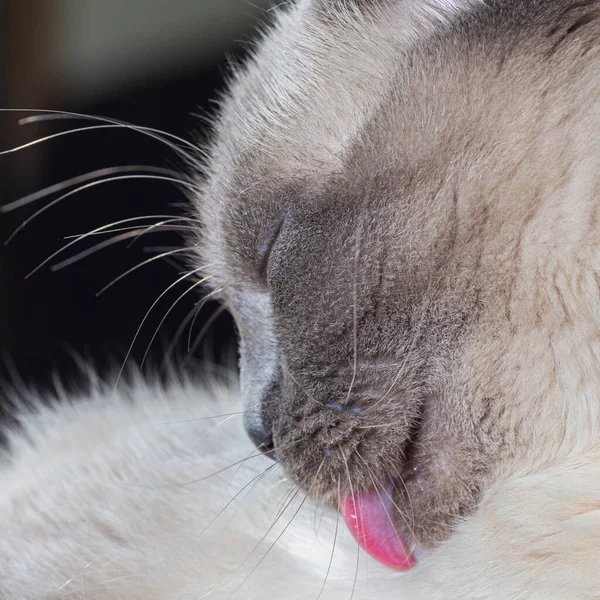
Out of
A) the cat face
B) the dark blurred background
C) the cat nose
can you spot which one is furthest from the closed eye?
the dark blurred background

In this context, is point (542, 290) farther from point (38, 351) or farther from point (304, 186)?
point (38, 351)

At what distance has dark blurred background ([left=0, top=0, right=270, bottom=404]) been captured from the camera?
147cm

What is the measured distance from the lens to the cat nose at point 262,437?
783 millimetres

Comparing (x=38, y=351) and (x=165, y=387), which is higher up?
(x=38, y=351)

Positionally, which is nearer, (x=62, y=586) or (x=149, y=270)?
(x=62, y=586)

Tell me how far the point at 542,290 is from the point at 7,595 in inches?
25.6

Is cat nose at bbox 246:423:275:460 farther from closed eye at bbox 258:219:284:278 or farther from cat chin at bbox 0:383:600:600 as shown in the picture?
closed eye at bbox 258:219:284:278

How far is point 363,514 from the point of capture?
0.70 m

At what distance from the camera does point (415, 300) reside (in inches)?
25.0

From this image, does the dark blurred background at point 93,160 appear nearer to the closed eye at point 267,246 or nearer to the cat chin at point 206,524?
the cat chin at point 206,524

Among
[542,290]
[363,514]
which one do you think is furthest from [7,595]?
[542,290]

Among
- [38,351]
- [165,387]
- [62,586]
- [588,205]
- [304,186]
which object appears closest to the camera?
[588,205]

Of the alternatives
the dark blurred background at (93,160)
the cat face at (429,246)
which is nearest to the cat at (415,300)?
the cat face at (429,246)

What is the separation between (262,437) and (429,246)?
0.95 feet
